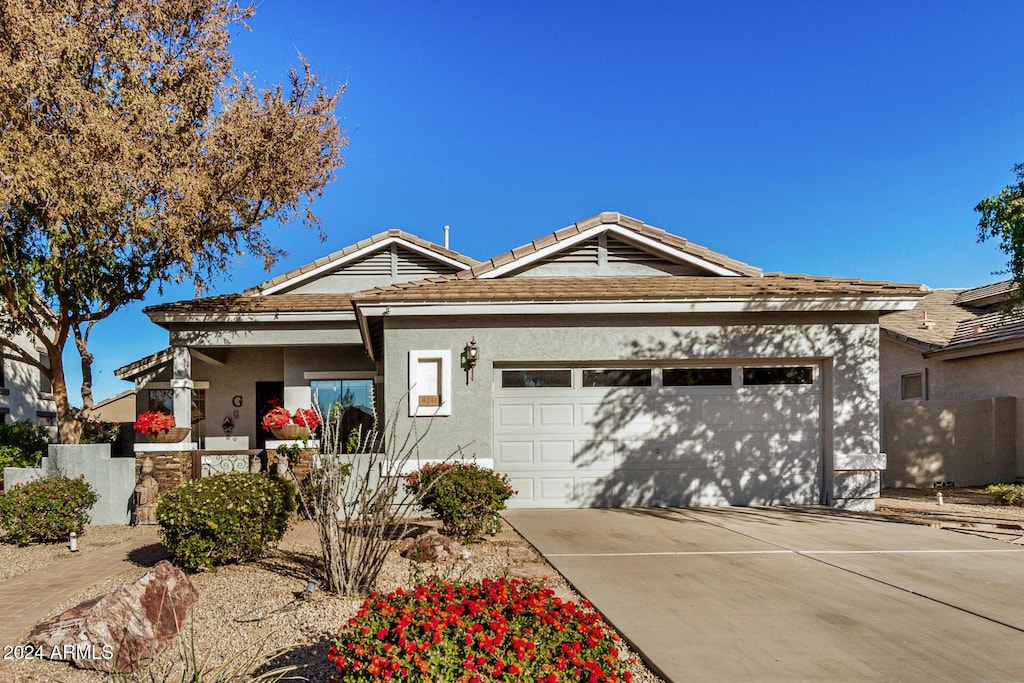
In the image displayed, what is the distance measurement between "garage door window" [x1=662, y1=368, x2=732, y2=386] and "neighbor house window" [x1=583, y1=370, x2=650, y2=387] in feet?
1.19

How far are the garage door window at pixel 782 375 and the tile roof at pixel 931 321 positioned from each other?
7.55m

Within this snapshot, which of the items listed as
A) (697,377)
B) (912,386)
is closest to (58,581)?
(697,377)

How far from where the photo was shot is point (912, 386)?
18.6m

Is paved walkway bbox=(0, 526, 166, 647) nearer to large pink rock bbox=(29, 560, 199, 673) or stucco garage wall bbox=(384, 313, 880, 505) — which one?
large pink rock bbox=(29, 560, 199, 673)

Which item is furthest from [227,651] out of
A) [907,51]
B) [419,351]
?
[907,51]

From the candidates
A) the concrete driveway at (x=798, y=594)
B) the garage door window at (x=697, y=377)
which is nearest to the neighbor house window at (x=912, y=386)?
the concrete driveway at (x=798, y=594)

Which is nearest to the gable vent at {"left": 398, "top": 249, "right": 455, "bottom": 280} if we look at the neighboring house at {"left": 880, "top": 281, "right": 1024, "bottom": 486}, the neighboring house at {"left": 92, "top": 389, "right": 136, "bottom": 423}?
the neighboring house at {"left": 880, "top": 281, "right": 1024, "bottom": 486}

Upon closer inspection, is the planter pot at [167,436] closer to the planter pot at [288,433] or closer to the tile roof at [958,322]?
the planter pot at [288,433]

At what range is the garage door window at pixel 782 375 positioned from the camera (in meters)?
11.0

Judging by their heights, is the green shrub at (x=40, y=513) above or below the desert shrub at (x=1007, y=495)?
above

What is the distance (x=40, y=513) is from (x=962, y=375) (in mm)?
19097

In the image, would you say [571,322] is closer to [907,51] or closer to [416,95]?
[416,95]

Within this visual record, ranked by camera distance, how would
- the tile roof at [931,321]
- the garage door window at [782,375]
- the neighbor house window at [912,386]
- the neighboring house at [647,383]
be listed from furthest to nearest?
1. the neighbor house window at [912,386]
2. the tile roof at [931,321]
3. the garage door window at [782,375]
4. the neighboring house at [647,383]

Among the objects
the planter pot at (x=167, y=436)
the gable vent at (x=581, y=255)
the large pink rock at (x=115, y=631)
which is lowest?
the large pink rock at (x=115, y=631)
